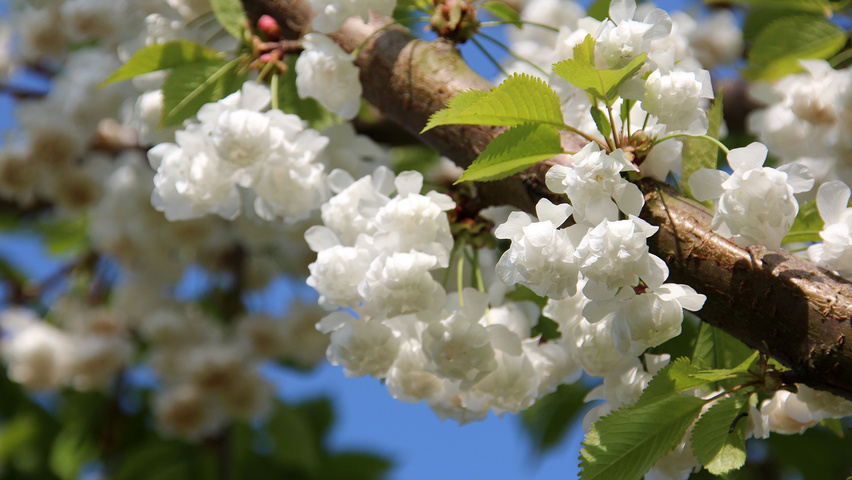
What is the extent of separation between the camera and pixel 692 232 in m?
0.83

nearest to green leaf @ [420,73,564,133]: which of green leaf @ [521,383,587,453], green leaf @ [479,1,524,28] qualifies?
green leaf @ [479,1,524,28]

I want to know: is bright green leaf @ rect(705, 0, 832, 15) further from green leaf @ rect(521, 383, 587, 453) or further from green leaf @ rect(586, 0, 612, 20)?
green leaf @ rect(521, 383, 587, 453)

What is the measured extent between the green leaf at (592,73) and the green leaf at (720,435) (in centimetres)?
36

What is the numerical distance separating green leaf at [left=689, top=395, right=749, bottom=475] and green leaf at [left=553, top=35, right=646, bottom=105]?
1.17ft

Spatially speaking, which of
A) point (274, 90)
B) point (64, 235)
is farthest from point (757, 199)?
point (64, 235)

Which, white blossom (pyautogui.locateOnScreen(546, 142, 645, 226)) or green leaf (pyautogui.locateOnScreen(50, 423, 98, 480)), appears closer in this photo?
white blossom (pyautogui.locateOnScreen(546, 142, 645, 226))

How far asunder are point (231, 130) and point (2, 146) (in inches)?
77.5

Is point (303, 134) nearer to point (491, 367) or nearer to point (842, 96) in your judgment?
point (491, 367)

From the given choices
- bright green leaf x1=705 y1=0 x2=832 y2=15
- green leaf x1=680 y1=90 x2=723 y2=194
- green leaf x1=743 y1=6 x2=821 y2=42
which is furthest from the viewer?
green leaf x1=743 y1=6 x2=821 y2=42

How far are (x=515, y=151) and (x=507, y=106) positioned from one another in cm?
5

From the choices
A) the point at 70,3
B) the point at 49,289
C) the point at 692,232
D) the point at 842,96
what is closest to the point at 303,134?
the point at 692,232

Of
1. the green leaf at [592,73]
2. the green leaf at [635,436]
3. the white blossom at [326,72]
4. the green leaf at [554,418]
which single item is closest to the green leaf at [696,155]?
the green leaf at [592,73]

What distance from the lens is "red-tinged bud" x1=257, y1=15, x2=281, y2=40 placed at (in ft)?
4.12

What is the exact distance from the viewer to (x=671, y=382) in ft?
→ 2.72
